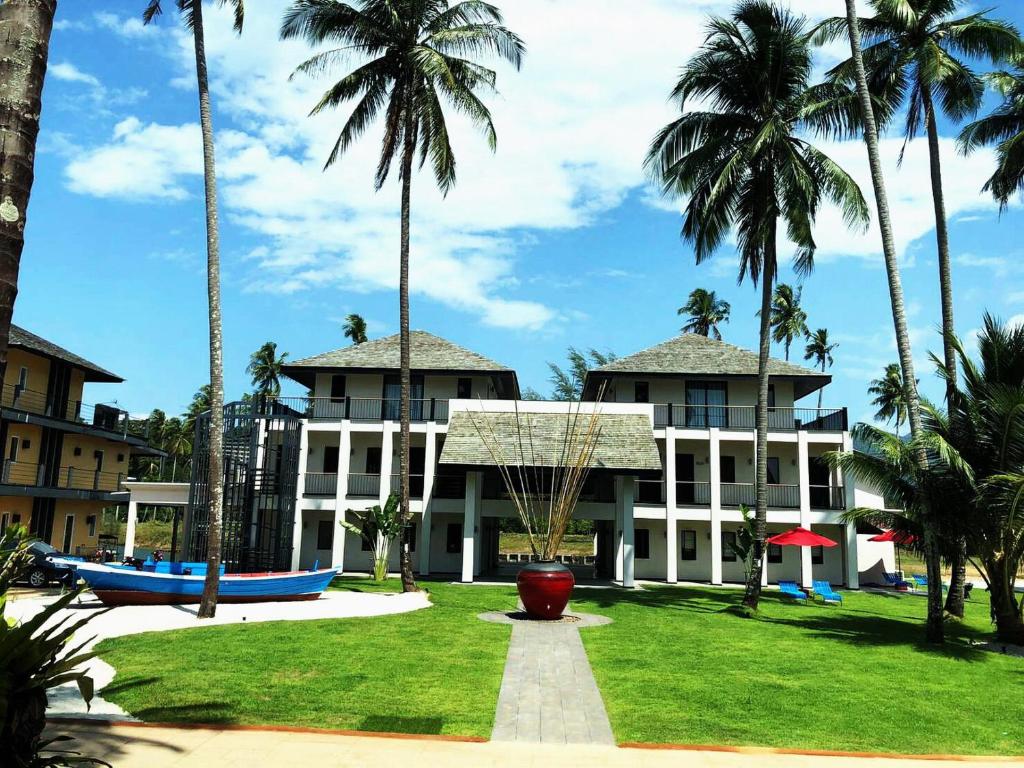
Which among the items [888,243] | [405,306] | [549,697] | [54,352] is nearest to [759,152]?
[888,243]

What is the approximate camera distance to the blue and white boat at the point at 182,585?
1623cm

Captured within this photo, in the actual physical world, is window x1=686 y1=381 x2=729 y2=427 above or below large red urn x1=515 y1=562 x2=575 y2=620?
above

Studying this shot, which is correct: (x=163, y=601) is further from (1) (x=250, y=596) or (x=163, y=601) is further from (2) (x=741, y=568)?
(2) (x=741, y=568)

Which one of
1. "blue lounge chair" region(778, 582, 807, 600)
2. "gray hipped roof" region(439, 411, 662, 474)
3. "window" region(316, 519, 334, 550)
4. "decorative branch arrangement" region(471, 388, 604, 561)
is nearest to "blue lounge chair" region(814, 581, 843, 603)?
"blue lounge chair" region(778, 582, 807, 600)

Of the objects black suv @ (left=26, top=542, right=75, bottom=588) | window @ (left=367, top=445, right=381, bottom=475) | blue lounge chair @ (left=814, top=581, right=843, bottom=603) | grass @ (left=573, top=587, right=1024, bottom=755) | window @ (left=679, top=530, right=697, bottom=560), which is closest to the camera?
grass @ (left=573, top=587, right=1024, bottom=755)

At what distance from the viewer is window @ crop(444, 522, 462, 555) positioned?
1196 inches

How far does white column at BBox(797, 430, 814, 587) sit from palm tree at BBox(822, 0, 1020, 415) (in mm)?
9318

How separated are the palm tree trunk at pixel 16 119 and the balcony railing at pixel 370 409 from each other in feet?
82.4

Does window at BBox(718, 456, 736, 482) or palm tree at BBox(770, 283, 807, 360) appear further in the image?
palm tree at BBox(770, 283, 807, 360)

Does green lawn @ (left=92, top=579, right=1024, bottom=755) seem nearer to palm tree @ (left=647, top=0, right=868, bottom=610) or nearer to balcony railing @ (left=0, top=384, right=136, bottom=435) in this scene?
palm tree @ (left=647, top=0, right=868, bottom=610)

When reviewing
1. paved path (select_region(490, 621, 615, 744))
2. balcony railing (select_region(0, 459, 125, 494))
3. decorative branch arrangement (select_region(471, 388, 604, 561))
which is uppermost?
decorative branch arrangement (select_region(471, 388, 604, 561))

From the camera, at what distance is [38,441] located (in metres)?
28.0

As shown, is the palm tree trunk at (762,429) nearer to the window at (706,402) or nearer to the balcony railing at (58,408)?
the window at (706,402)

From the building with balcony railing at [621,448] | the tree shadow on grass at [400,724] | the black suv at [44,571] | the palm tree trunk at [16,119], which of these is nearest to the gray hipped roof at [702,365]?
the building with balcony railing at [621,448]
